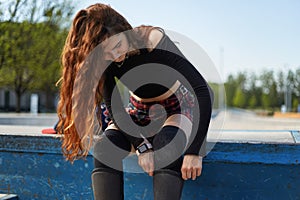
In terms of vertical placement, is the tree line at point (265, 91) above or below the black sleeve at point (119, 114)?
below

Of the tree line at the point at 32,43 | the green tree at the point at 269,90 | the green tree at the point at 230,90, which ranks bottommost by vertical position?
the green tree at the point at 230,90

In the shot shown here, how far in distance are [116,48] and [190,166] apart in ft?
2.02

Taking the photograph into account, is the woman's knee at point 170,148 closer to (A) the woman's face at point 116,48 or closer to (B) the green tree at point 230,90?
(A) the woman's face at point 116,48

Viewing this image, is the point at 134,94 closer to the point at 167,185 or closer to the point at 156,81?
the point at 156,81

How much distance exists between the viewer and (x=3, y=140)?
2.26 metres

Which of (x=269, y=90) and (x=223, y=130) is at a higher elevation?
(x=223, y=130)

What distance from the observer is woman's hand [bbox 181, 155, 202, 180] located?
1562 mm

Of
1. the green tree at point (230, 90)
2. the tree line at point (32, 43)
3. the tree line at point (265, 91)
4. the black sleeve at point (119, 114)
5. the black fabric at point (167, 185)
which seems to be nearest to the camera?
the black fabric at point (167, 185)

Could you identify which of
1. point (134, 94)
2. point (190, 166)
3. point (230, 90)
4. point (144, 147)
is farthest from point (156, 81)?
point (230, 90)

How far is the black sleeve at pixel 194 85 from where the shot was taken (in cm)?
161

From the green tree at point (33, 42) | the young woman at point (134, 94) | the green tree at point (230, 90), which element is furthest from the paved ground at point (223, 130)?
the green tree at point (230, 90)

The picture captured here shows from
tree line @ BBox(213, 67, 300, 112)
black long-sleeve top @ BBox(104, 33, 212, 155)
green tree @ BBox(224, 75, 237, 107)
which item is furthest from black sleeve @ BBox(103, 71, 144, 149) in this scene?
green tree @ BBox(224, 75, 237, 107)

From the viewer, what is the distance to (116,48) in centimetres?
174

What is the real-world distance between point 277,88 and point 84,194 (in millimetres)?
50134
